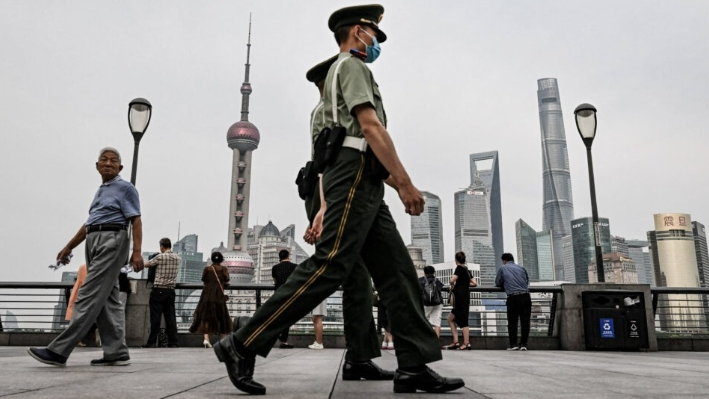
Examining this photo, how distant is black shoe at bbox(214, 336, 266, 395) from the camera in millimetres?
2660

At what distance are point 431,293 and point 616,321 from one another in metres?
3.31

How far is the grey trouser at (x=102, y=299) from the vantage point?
171 inches

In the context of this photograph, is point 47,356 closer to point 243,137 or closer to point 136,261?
point 136,261

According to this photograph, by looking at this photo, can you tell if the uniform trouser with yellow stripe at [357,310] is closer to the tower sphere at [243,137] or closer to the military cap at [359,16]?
the military cap at [359,16]

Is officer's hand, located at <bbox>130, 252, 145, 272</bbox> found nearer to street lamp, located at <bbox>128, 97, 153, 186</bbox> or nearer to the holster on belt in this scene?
the holster on belt

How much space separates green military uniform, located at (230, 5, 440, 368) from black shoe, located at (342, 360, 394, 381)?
614 millimetres

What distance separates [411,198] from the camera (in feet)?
9.37

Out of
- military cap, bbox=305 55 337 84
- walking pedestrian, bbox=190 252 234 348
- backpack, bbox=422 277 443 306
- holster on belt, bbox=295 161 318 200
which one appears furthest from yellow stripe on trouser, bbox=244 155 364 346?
backpack, bbox=422 277 443 306

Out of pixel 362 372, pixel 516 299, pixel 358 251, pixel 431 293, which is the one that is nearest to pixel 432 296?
pixel 431 293

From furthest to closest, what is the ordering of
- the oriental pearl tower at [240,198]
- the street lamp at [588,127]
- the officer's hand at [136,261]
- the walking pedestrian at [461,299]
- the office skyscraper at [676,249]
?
the office skyscraper at [676,249]
the oriental pearl tower at [240,198]
the street lamp at [588,127]
the walking pedestrian at [461,299]
the officer's hand at [136,261]

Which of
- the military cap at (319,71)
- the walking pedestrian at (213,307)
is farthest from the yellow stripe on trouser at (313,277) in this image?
the walking pedestrian at (213,307)

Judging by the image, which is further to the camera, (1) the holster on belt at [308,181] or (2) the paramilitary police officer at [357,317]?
(2) the paramilitary police officer at [357,317]

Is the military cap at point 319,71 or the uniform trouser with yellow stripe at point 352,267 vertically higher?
Result: the military cap at point 319,71

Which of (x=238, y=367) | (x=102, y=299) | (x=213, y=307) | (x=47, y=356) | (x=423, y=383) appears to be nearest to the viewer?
(x=238, y=367)
